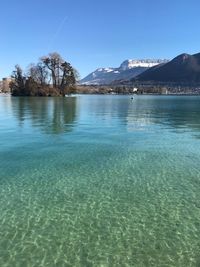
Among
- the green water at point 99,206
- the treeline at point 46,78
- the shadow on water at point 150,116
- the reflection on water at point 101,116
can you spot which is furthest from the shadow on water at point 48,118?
the treeline at point 46,78

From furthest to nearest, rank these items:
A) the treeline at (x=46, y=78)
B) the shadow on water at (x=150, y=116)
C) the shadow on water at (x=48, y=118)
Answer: the treeline at (x=46, y=78) → the shadow on water at (x=150, y=116) → the shadow on water at (x=48, y=118)

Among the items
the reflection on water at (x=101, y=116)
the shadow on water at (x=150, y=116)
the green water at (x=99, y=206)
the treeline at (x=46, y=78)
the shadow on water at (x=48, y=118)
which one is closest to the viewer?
the green water at (x=99, y=206)

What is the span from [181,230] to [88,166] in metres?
8.55

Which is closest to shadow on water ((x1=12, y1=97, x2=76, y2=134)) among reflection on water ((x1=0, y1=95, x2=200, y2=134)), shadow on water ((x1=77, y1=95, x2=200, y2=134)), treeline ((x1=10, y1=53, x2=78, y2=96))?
reflection on water ((x1=0, y1=95, x2=200, y2=134))

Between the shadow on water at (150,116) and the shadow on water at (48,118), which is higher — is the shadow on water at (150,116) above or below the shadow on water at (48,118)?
below

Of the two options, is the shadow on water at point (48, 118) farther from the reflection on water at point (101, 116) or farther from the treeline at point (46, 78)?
the treeline at point (46, 78)

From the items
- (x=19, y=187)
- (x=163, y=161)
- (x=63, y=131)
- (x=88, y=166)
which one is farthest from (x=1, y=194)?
(x=63, y=131)

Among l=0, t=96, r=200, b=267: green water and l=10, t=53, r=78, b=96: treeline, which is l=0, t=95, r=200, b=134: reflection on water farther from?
l=10, t=53, r=78, b=96: treeline

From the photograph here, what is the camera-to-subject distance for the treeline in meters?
130

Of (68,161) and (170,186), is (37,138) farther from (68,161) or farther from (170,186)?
(170,186)

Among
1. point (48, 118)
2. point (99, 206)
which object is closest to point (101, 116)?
point (48, 118)

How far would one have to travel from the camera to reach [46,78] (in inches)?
5300

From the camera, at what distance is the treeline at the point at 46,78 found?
130m

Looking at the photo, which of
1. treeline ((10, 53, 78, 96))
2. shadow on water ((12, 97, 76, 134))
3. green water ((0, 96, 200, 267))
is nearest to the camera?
green water ((0, 96, 200, 267))
